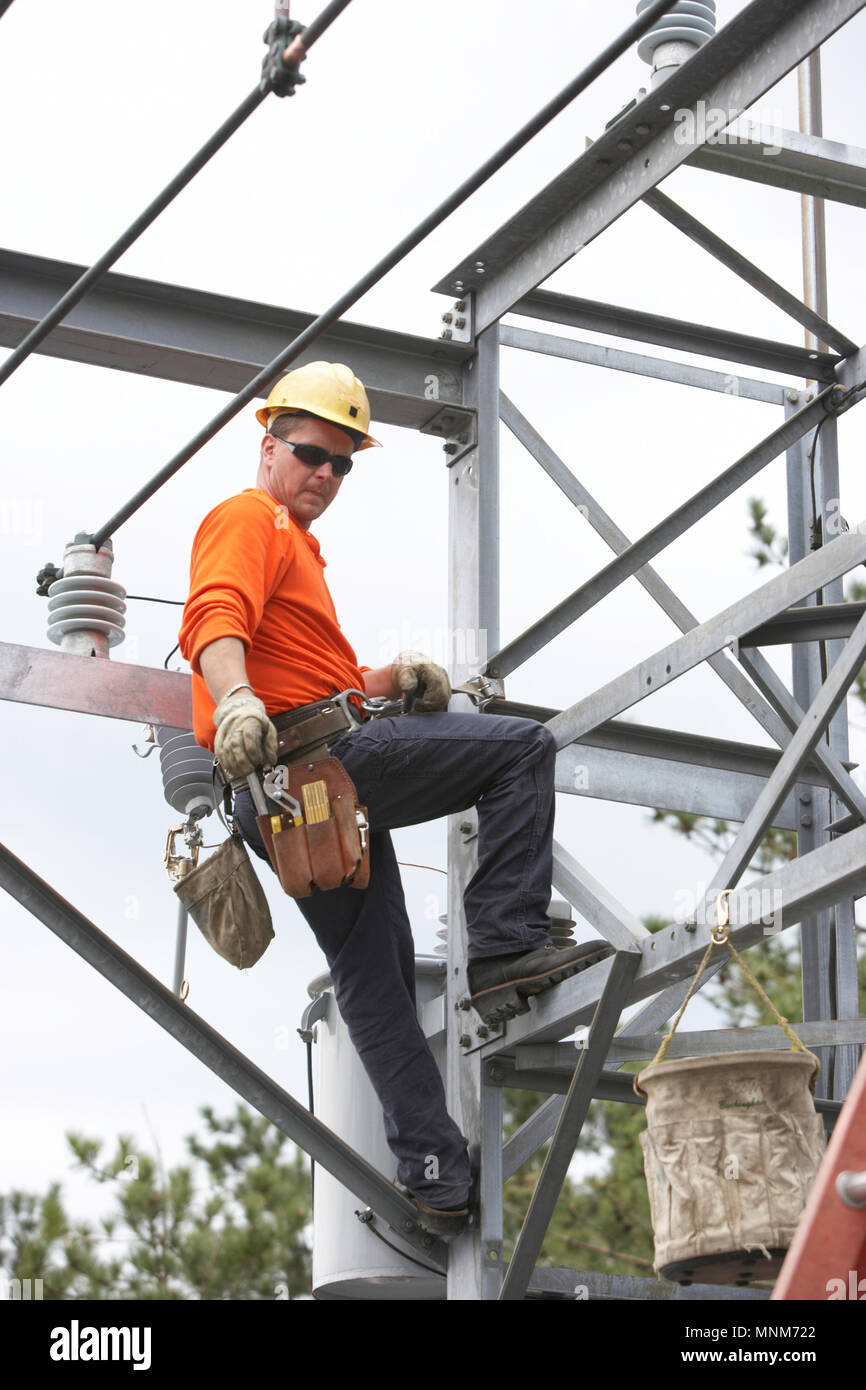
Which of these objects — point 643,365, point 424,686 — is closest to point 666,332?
point 643,365

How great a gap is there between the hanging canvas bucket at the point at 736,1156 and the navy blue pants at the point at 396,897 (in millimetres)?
1206

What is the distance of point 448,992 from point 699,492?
1889mm

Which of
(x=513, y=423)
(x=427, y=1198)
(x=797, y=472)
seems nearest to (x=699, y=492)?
(x=513, y=423)

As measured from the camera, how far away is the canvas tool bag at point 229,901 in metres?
5.89

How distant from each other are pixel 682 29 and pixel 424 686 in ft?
7.94

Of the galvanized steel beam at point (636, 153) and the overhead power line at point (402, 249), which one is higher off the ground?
the galvanized steel beam at point (636, 153)

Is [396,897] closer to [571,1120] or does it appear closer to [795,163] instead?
[571,1120]

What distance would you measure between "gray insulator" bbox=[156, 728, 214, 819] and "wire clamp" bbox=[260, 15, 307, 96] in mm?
2703

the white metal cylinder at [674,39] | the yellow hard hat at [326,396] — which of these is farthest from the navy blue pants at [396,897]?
the white metal cylinder at [674,39]

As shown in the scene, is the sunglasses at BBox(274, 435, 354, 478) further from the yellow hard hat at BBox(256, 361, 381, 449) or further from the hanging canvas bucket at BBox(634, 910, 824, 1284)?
the hanging canvas bucket at BBox(634, 910, 824, 1284)

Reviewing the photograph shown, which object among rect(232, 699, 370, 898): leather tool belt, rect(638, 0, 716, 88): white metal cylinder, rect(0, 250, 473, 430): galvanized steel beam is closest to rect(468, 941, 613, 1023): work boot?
rect(232, 699, 370, 898): leather tool belt

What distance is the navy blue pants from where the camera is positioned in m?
5.92

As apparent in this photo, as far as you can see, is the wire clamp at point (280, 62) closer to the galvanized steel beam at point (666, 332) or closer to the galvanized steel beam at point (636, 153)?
the galvanized steel beam at point (636, 153)

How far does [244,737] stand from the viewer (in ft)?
17.3
